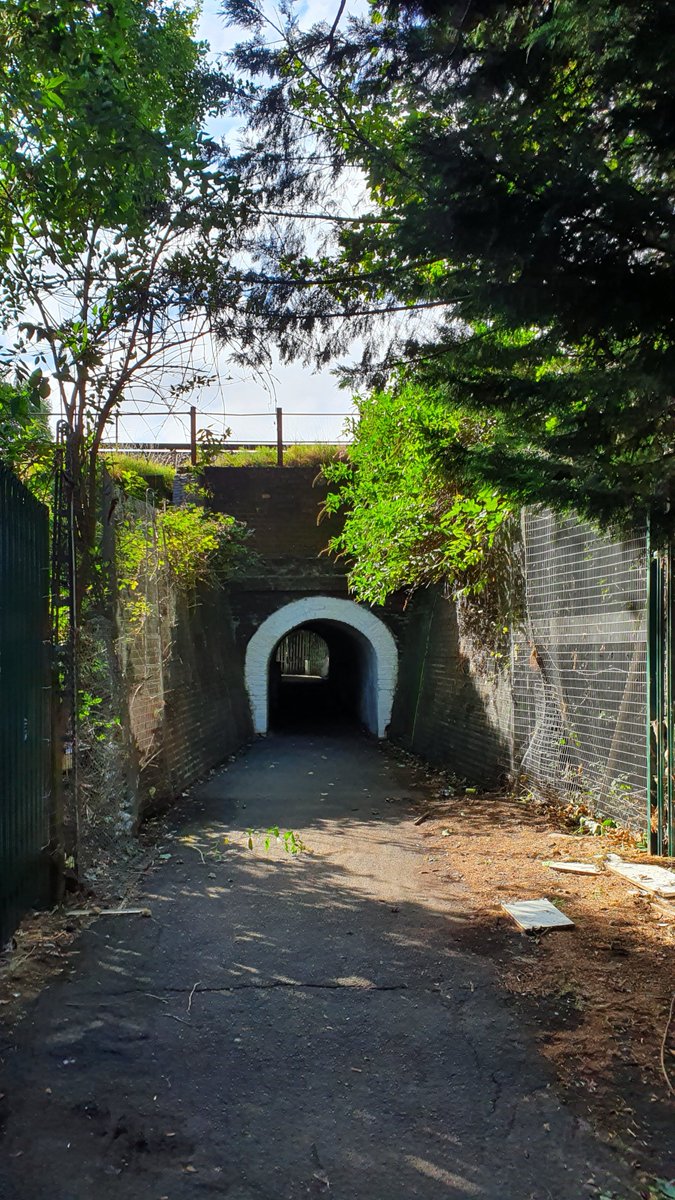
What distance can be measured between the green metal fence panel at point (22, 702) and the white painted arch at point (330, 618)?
1039 cm

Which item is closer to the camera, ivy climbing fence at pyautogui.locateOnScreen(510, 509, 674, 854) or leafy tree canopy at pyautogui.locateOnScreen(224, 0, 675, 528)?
leafy tree canopy at pyautogui.locateOnScreen(224, 0, 675, 528)

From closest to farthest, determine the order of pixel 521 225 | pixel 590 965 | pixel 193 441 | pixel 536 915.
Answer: pixel 521 225, pixel 590 965, pixel 536 915, pixel 193 441

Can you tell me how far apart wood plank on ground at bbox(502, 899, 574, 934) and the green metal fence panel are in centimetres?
268

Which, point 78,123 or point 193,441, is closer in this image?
point 78,123

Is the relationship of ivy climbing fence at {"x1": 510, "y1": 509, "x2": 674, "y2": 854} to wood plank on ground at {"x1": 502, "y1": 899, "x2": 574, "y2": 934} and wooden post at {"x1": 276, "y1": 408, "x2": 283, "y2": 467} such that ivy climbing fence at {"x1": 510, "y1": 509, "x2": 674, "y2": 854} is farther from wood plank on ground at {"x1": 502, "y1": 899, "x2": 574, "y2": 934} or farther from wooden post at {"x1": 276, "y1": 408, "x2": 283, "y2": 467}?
wooden post at {"x1": 276, "y1": 408, "x2": 283, "y2": 467}

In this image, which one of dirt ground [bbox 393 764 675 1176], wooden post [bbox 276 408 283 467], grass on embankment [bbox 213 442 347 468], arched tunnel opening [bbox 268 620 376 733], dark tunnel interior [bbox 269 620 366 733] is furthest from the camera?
dark tunnel interior [bbox 269 620 366 733]

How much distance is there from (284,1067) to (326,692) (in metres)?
21.9

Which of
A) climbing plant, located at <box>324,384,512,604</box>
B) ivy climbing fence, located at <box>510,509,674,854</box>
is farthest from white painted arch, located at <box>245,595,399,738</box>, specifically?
A: ivy climbing fence, located at <box>510,509,674,854</box>

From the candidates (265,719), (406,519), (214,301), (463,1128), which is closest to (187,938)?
(463,1128)

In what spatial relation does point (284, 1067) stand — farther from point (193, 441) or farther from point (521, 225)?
point (193, 441)

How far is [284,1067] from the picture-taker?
114 inches

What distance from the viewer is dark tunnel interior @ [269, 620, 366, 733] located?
17.5 metres

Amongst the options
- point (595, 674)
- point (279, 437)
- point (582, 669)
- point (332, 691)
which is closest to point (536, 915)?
point (595, 674)

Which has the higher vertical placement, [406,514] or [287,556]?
[406,514]
